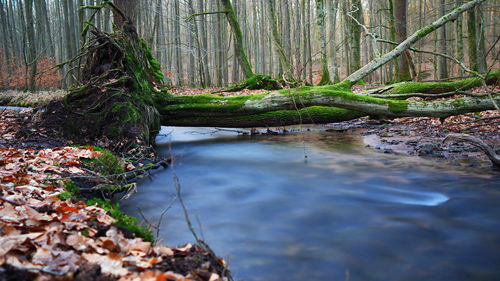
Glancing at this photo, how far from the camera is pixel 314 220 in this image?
4.23 meters

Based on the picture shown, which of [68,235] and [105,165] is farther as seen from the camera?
[105,165]

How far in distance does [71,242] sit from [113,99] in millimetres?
5219

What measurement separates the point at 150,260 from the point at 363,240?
90.1 inches

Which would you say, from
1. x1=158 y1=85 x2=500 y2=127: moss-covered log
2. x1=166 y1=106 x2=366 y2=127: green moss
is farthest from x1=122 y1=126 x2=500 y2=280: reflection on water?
x1=166 y1=106 x2=366 y2=127: green moss

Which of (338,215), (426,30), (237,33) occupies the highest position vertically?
(237,33)

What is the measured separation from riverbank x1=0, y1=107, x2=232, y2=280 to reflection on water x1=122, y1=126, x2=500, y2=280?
75 centimetres

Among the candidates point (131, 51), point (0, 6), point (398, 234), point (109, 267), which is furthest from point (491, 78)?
point (0, 6)

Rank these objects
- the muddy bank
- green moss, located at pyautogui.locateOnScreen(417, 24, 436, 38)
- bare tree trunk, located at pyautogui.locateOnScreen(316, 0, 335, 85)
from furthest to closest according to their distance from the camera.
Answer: bare tree trunk, located at pyautogui.locateOnScreen(316, 0, 335, 85), green moss, located at pyautogui.locateOnScreen(417, 24, 436, 38), the muddy bank

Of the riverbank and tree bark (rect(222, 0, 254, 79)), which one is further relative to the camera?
tree bark (rect(222, 0, 254, 79))

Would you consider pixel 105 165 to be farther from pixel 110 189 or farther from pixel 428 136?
pixel 428 136

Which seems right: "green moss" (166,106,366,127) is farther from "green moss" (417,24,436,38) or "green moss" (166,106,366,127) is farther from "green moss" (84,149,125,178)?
"green moss" (84,149,125,178)

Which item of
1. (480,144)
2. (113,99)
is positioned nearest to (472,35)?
(480,144)

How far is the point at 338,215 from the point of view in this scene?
171 inches

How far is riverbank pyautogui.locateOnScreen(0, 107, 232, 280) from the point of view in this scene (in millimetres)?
1927
